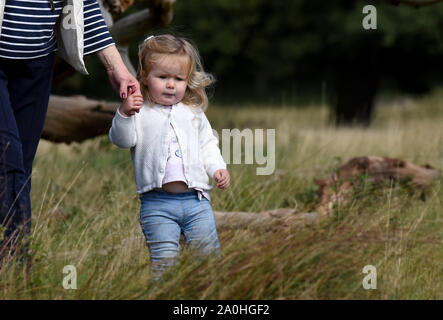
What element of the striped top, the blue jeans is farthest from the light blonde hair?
the blue jeans

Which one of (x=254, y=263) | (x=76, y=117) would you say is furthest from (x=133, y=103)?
(x=76, y=117)

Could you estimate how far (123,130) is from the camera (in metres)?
3.00

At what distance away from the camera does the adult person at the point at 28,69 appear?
9.70ft

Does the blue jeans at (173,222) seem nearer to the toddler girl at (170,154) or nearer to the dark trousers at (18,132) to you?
the toddler girl at (170,154)

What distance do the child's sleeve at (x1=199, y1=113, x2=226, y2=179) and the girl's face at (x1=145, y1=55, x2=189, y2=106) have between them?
0.20 metres

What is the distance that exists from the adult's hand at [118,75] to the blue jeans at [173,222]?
484 millimetres

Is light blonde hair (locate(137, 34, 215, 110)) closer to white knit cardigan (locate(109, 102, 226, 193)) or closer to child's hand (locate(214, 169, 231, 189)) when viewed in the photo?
white knit cardigan (locate(109, 102, 226, 193))

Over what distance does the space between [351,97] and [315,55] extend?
909 centimetres

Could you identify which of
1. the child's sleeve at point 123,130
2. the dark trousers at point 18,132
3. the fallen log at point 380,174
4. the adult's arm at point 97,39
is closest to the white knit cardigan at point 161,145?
the child's sleeve at point 123,130

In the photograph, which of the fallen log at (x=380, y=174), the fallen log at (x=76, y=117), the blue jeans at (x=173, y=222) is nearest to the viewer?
the blue jeans at (x=173, y=222)

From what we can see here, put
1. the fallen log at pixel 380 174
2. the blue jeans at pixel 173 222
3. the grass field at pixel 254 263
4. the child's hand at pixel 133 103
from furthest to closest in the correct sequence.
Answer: the fallen log at pixel 380 174, the blue jeans at pixel 173 222, the child's hand at pixel 133 103, the grass field at pixel 254 263

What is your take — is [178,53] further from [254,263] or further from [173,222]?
[254,263]
